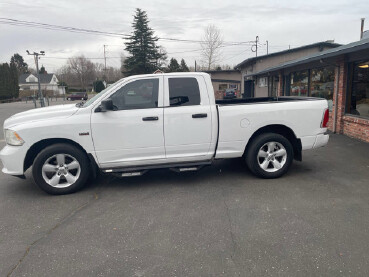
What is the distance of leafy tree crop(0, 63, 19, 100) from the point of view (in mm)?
46438

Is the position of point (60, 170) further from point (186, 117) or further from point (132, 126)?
point (186, 117)

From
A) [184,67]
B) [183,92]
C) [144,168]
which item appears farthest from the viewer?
[184,67]

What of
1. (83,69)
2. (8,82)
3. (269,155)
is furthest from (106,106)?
(83,69)

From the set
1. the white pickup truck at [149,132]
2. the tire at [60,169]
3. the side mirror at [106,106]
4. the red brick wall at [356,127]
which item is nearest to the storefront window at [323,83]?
the red brick wall at [356,127]

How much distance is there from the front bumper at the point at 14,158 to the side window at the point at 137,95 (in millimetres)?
1619

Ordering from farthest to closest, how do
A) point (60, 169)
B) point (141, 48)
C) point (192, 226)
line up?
point (141, 48) → point (60, 169) → point (192, 226)

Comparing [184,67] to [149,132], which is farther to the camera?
[184,67]

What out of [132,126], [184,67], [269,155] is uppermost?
[184,67]

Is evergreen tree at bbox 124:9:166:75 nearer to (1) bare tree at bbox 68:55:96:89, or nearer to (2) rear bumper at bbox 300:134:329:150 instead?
(2) rear bumper at bbox 300:134:329:150

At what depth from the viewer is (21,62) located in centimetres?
10875

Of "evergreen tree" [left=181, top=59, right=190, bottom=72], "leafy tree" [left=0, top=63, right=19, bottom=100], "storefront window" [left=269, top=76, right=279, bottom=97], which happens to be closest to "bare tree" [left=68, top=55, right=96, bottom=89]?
"evergreen tree" [left=181, top=59, right=190, bottom=72]

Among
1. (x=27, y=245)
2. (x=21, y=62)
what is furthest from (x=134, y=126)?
(x=21, y=62)

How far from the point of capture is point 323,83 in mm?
11328

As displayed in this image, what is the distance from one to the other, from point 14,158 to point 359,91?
9.33 m
